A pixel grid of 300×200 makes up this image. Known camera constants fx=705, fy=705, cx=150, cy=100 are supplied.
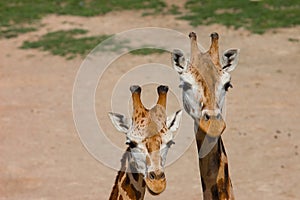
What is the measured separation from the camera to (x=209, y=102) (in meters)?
7.16

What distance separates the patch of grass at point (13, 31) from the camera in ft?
78.9

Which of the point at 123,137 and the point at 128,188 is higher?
the point at 128,188

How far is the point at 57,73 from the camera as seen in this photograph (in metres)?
20.1

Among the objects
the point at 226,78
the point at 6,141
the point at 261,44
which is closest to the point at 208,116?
the point at 226,78

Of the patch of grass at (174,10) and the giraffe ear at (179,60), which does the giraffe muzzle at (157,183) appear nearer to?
the giraffe ear at (179,60)

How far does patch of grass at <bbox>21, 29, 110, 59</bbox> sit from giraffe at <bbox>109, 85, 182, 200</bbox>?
1514cm

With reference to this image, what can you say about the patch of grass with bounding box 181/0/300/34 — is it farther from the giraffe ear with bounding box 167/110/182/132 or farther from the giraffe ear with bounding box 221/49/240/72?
the giraffe ear with bounding box 167/110/182/132

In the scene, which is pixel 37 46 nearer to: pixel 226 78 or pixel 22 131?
pixel 22 131

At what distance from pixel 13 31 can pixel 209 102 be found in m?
Answer: 18.3

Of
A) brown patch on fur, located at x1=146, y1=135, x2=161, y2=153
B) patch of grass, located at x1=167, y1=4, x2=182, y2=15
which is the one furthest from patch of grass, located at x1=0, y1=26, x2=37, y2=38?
brown patch on fur, located at x1=146, y1=135, x2=161, y2=153

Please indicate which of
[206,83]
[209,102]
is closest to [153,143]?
[209,102]

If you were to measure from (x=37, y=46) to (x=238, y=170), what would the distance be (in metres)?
10.8

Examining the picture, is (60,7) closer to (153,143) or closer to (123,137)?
(123,137)

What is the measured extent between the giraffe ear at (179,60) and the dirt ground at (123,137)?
5.74m
